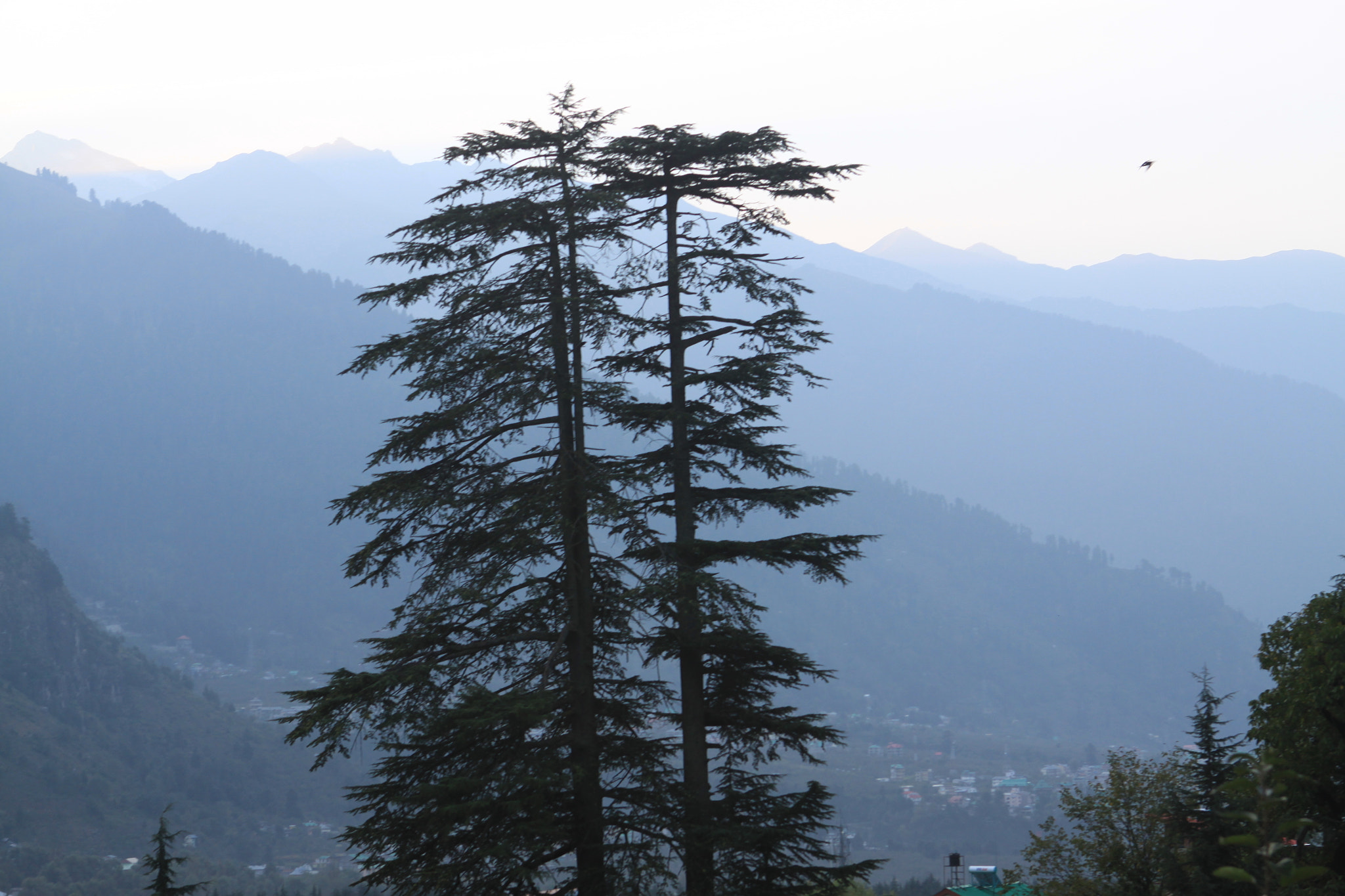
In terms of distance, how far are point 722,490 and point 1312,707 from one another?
10.5m

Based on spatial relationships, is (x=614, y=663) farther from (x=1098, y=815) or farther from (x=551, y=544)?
(x=1098, y=815)

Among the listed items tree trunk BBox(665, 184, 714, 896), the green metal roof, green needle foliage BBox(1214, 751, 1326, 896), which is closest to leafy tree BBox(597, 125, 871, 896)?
tree trunk BBox(665, 184, 714, 896)

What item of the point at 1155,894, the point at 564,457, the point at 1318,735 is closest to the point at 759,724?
the point at 564,457

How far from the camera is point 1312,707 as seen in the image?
58.8 ft

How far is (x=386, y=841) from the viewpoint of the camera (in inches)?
505

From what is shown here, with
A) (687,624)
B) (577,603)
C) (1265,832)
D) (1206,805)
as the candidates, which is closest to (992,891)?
(1206,805)

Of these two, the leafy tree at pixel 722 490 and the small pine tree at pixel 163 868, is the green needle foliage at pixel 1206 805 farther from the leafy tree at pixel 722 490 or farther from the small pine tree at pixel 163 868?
the small pine tree at pixel 163 868

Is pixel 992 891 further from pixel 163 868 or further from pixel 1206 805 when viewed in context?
pixel 163 868

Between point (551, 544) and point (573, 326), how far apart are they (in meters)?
2.92

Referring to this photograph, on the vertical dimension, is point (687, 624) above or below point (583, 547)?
below

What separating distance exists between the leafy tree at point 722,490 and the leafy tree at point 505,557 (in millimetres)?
671

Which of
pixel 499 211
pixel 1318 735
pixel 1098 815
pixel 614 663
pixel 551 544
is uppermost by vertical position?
pixel 499 211

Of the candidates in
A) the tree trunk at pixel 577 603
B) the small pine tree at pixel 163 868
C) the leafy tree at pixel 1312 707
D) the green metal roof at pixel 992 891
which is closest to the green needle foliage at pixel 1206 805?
the leafy tree at pixel 1312 707

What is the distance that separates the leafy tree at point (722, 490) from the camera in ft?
46.5
